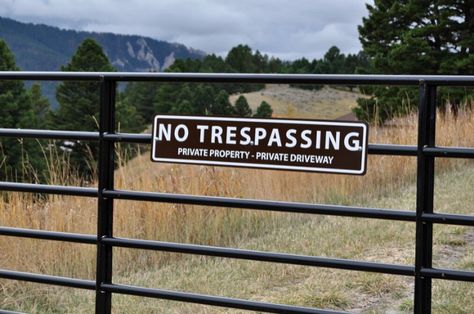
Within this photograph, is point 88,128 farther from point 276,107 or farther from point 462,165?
point 462,165

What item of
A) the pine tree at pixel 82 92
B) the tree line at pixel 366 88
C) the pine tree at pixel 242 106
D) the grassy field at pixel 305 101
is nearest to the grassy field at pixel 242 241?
the tree line at pixel 366 88

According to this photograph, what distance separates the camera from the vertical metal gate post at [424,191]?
280 centimetres

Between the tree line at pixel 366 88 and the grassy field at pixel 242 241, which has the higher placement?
the tree line at pixel 366 88

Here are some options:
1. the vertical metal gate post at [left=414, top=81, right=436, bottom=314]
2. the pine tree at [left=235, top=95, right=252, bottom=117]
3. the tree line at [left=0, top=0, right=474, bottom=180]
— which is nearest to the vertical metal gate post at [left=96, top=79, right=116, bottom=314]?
the vertical metal gate post at [left=414, top=81, right=436, bottom=314]

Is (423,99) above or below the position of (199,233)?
above

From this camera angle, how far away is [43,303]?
16.7ft

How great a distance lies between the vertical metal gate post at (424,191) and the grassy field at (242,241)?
156 cm

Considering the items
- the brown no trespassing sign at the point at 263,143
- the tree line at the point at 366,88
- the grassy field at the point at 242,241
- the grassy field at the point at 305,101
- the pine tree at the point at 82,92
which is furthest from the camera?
the grassy field at the point at 305,101

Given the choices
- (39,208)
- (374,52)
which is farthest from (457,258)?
(374,52)

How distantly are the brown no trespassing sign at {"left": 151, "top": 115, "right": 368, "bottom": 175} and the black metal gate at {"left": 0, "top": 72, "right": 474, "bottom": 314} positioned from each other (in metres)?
0.09

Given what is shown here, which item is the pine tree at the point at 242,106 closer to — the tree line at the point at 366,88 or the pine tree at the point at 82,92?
the tree line at the point at 366,88

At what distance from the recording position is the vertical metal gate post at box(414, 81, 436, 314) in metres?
2.80

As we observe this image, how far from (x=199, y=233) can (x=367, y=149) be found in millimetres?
3900

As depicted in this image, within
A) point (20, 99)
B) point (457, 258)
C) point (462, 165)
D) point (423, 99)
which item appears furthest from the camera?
point (20, 99)
